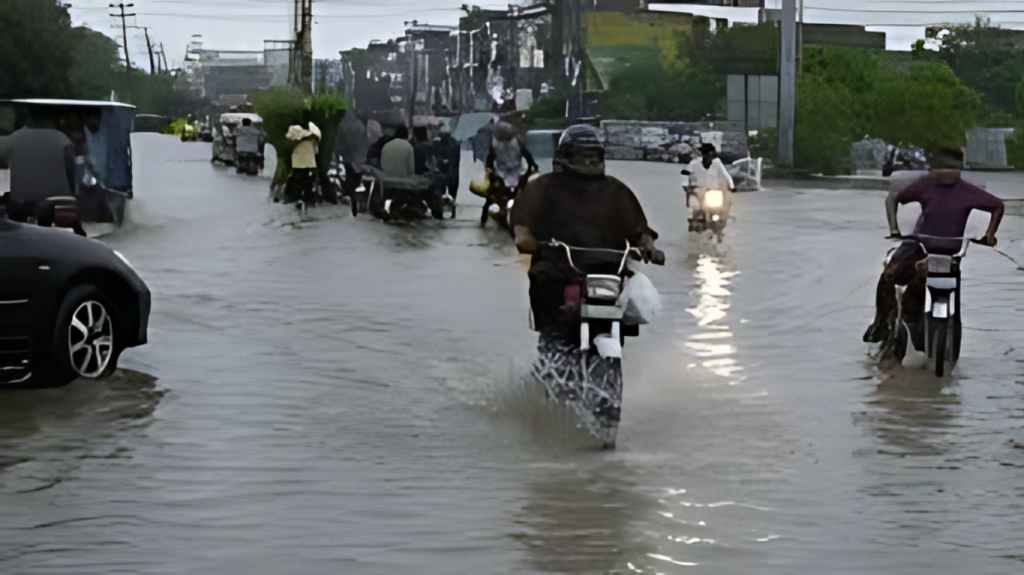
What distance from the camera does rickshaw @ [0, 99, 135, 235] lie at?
96.8 ft

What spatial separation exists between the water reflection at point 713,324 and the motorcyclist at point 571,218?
7.26 ft

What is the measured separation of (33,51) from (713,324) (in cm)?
8025

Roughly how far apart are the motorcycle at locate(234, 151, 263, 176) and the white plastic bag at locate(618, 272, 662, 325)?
47379 millimetres

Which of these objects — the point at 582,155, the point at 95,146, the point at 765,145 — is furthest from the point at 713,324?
the point at 765,145

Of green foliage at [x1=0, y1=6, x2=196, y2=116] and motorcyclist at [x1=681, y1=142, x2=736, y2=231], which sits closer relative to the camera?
motorcyclist at [x1=681, y1=142, x2=736, y2=231]

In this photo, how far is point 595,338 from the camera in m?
10.6

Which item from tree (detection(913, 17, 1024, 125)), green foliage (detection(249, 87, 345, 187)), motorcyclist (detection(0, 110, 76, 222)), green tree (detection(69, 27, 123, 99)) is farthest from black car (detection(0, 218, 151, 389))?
green tree (detection(69, 27, 123, 99))

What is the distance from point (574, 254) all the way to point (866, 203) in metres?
31.9

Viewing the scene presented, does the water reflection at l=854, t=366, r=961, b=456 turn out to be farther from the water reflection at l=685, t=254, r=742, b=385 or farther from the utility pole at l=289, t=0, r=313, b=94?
the utility pole at l=289, t=0, r=313, b=94

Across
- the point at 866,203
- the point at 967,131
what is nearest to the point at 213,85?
the point at 967,131

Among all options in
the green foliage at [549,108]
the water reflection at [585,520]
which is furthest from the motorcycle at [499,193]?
the green foliage at [549,108]

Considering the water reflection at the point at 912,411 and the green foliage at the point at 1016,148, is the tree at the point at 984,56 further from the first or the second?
the water reflection at the point at 912,411

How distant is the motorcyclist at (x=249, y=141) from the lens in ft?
189

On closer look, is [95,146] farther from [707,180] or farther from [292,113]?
[292,113]
